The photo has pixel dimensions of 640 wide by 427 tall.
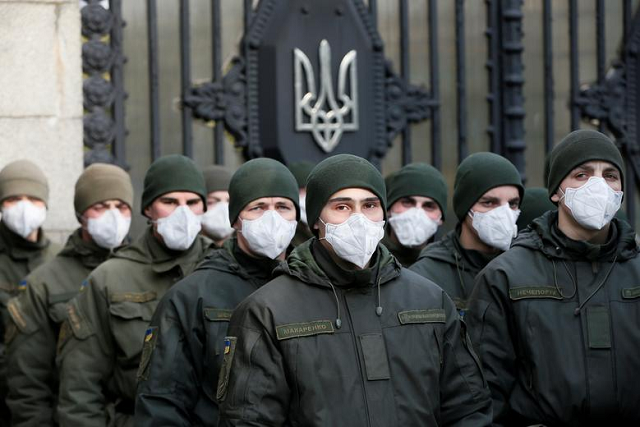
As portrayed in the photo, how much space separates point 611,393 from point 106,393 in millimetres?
2430

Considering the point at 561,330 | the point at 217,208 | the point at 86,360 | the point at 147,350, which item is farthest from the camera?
the point at 217,208

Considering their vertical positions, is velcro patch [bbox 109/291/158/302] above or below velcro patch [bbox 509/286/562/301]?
below

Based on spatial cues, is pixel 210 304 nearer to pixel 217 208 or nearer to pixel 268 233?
pixel 268 233

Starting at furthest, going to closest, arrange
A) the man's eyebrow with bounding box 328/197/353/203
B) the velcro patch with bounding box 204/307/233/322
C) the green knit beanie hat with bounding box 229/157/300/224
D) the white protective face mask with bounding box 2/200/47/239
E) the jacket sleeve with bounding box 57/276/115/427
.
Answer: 1. the white protective face mask with bounding box 2/200/47/239
2. the jacket sleeve with bounding box 57/276/115/427
3. the green knit beanie hat with bounding box 229/157/300/224
4. the velcro patch with bounding box 204/307/233/322
5. the man's eyebrow with bounding box 328/197/353/203

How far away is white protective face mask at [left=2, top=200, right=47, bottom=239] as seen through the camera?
8234 millimetres

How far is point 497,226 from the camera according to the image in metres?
6.73

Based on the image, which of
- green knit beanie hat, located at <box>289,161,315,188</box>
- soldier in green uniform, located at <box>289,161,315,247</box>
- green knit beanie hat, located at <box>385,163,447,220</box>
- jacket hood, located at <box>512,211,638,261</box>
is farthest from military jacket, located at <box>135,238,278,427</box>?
green knit beanie hat, located at <box>289,161,315,188</box>

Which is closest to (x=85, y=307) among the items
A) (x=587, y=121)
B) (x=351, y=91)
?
(x=351, y=91)

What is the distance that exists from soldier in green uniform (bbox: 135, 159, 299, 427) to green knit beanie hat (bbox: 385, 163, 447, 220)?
1.82 meters

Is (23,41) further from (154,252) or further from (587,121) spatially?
(587,121)

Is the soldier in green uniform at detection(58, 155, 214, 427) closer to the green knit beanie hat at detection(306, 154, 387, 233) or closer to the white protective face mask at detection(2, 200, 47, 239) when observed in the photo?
the white protective face mask at detection(2, 200, 47, 239)

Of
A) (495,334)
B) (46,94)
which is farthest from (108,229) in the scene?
(495,334)

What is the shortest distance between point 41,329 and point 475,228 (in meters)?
2.27

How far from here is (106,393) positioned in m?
6.55
